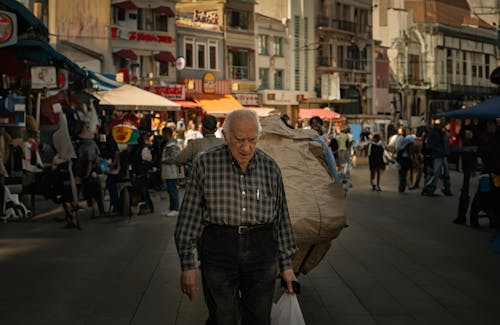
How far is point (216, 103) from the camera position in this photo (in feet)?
168

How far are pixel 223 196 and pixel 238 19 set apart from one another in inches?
2107

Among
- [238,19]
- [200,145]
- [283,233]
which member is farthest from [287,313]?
[238,19]

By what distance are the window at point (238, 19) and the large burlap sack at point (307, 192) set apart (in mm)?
49245

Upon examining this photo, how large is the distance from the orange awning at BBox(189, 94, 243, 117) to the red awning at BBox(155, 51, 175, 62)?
3.10m

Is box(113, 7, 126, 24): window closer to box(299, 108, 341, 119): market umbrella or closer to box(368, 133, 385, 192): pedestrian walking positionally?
box(299, 108, 341, 119): market umbrella

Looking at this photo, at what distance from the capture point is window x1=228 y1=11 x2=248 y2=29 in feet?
Answer: 186

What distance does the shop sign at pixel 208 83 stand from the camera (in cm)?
5159

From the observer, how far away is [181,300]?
26.9 feet

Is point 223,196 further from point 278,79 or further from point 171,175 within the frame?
point 278,79

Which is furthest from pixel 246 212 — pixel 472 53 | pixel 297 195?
pixel 472 53

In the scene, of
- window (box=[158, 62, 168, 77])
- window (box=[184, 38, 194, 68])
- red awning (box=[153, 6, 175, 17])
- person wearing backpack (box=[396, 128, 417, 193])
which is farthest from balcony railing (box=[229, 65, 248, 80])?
person wearing backpack (box=[396, 128, 417, 193])

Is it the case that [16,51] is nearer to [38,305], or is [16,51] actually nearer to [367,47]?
[38,305]

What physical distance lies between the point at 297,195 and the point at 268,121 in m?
1.21

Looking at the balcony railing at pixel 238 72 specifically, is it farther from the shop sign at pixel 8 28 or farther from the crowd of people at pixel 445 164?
the shop sign at pixel 8 28
